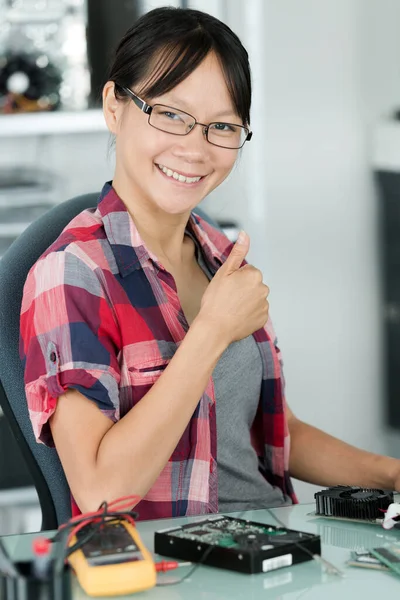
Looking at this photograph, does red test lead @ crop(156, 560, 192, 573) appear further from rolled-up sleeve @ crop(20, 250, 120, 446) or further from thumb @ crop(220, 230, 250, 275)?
thumb @ crop(220, 230, 250, 275)

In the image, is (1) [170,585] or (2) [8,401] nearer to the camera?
(1) [170,585]

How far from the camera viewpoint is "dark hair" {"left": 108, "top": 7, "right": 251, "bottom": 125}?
1.28m

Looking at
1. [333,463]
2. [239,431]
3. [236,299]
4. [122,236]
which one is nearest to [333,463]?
[333,463]

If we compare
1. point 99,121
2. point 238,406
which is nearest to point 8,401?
point 238,406

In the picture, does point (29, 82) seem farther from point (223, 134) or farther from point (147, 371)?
point (147, 371)

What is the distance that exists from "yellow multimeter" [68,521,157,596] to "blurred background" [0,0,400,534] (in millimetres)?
1945

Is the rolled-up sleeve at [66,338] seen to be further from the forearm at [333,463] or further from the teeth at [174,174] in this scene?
the forearm at [333,463]

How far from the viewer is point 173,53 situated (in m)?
1.28

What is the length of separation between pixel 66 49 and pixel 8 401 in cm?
183

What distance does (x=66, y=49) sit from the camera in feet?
9.54

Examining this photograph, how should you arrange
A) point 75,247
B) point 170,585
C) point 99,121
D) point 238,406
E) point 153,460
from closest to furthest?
point 170,585 → point 153,460 → point 75,247 → point 238,406 → point 99,121

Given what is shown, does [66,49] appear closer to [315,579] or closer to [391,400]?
[391,400]

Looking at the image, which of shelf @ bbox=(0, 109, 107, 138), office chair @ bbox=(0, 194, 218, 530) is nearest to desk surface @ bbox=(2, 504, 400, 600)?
office chair @ bbox=(0, 194, 218, 530)

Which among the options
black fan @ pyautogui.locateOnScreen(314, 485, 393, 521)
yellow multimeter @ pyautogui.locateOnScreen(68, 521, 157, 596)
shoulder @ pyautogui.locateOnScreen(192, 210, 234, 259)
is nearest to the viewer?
yellow multimeter @ pyautogui.locateOnScreen(68, 521, 157, 596)
